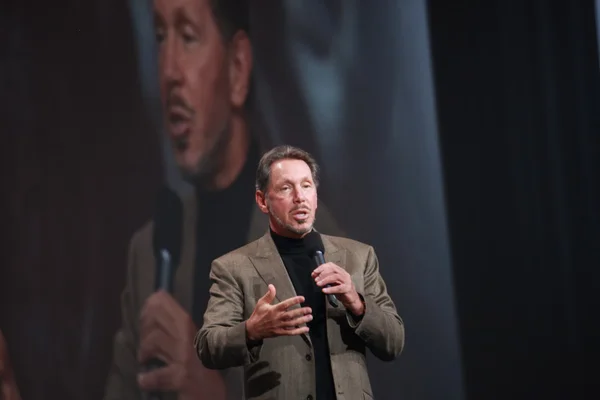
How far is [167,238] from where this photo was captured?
3771 millimetres

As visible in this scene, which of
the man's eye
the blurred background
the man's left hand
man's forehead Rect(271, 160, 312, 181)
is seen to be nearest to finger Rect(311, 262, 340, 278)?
the man's left hand

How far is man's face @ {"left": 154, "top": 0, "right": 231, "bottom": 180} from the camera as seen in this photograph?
3.85 m

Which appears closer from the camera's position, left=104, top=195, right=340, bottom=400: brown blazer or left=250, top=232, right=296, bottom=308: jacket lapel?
left=250, top=232, right=296, bottom=308: jacket lapel

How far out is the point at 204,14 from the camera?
3.91 metres

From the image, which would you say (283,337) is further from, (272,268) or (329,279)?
(329,279)

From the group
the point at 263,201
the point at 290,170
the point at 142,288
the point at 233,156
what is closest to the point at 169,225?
the point at 142,288

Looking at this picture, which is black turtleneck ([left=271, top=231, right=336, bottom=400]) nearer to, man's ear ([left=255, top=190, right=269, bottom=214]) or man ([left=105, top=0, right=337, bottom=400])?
man's ear ([left=255, top=190, right=269, bottom=214])

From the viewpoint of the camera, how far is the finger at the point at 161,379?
3656 millimetres

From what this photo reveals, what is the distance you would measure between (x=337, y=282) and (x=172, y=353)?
6.68 feet

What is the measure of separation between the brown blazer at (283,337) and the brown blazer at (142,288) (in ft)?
4.84

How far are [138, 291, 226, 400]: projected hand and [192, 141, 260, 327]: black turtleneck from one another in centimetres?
10

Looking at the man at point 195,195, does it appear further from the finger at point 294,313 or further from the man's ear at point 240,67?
the finger at point 294,313

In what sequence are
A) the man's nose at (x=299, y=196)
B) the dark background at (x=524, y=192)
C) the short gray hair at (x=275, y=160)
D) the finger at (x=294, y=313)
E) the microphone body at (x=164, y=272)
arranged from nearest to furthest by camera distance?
the finger at (x=294, y=313) < the man's nose at (x=299, y=196) < the short gray hair at (x=275, y=160) < the dark background at (x=524, y=192) < the microphone body at (x=164, y=272)

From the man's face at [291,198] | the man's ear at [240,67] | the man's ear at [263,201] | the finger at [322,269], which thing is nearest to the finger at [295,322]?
the finger at [322,269]
